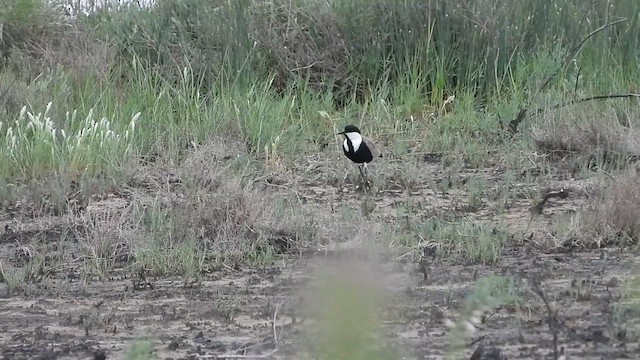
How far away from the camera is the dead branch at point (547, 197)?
608cm

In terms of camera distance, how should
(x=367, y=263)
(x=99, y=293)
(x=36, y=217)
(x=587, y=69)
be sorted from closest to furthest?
1. (x=367, y=263)
2. (x=99, y=293)
3. (x=36, y=217)
4. (x=587, y=69)

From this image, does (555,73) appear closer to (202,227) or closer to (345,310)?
(202,227)

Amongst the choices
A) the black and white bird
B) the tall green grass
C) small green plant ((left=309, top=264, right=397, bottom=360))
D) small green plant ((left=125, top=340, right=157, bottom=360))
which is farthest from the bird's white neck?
small green plant ((left=309, top=264, right=397, bottom=360))

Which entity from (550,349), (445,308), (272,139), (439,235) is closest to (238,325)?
(445,308)

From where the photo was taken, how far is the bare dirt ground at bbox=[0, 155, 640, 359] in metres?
3.75

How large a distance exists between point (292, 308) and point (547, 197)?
2.35 metres

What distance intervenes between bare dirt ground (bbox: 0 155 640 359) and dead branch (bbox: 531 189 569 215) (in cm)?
5

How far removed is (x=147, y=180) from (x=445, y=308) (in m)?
3.31

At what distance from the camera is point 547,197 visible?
612 cm

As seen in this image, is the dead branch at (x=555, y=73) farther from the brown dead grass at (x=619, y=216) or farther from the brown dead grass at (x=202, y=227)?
the brown dead grass at (x=619, y=216)

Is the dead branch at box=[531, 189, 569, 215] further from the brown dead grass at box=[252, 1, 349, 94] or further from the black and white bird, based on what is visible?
the brown dead grass at box=[252, 1, 349, 94]

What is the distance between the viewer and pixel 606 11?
9.50 meters

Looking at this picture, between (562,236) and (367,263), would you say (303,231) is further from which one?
(367,263)

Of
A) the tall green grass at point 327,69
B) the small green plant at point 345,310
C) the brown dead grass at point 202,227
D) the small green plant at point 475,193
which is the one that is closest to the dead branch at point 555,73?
the tall green grass at point 327,69
